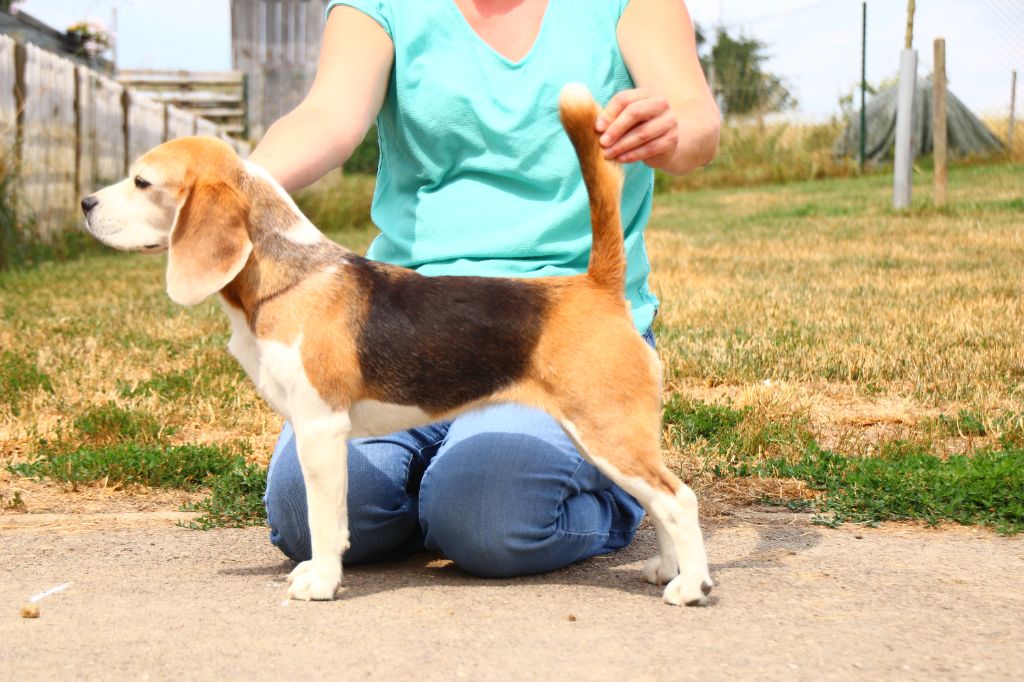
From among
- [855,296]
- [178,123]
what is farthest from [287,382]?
[178,123]

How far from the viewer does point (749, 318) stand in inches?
276

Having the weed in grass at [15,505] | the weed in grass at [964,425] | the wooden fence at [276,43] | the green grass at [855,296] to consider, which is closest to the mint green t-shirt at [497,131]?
the weed in grass at [15,505]

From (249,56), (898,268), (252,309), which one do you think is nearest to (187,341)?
(252,309)

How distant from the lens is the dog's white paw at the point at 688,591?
2.91 m

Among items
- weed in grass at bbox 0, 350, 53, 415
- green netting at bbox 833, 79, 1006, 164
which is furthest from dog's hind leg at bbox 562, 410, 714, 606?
green netting at bbox 833, 79, 1006, 164

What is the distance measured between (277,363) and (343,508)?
1.25ft

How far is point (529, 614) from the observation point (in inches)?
115

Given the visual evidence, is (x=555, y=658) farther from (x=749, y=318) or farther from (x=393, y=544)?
(x=749, y=318)

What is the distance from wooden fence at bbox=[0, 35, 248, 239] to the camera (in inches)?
396

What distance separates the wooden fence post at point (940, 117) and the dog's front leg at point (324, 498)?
448 inches

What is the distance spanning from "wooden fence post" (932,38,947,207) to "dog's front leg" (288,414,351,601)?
11.4 meters

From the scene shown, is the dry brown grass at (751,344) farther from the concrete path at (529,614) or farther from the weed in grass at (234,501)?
the concrete path at (529,614)

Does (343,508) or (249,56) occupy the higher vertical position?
(249,56)

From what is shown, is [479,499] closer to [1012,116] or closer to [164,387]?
[164,387]
